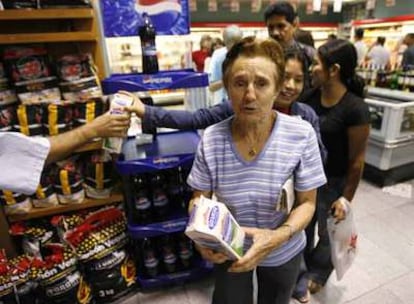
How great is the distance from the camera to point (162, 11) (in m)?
1.50

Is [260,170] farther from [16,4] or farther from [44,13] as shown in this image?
[16,4]

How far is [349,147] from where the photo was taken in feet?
4.90

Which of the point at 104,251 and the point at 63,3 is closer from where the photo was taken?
the point at 63,3

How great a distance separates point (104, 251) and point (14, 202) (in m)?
0.56

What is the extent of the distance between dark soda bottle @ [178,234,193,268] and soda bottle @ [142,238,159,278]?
6.3 inches

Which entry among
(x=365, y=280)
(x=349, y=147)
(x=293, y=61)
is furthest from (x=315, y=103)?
(x=365, y=280)

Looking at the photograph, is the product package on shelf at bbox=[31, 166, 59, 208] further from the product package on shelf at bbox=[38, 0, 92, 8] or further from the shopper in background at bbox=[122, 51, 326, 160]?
the product package on shelf at bbox=[38, 0, 92, 8]

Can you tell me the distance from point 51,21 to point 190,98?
934 millimetres

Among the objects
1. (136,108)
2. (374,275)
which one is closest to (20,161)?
(136,108)

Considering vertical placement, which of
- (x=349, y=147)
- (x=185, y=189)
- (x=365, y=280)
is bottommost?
(x=365, y=280)

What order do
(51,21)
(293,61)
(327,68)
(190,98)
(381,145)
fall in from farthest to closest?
(381,145) → (190,98) → (51,21) → (327,68) → (293,61)

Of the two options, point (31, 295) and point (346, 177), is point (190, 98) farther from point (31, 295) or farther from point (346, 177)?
point (31, 295)

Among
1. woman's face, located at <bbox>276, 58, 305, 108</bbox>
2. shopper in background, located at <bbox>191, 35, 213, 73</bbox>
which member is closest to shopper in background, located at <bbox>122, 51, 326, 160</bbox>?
woman's face, located at <bbox>276, 58, 305, 108</bbox>

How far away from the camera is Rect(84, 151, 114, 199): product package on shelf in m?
1.70
